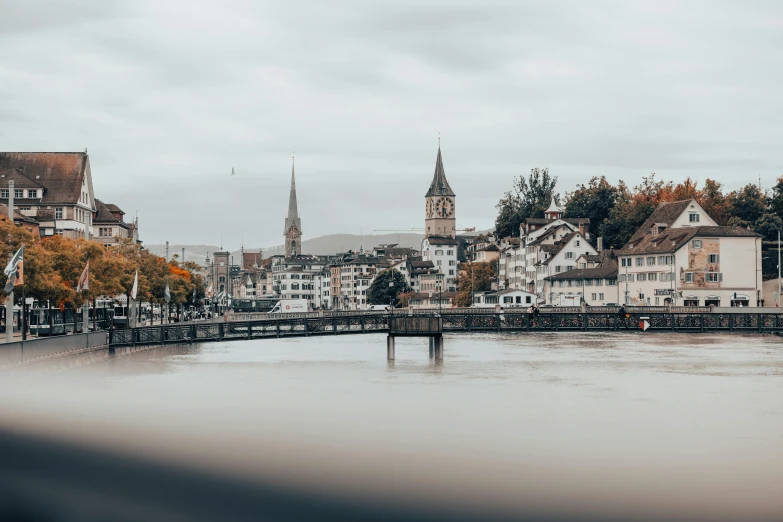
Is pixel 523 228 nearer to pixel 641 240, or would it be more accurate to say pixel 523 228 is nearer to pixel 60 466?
pixel 641 240

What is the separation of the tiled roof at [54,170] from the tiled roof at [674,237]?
6415 cm

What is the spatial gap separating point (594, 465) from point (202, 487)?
35.7ft

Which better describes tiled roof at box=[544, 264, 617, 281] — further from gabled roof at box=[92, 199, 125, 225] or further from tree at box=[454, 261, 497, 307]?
gabled roof at box=[92, 199, 125, 225]

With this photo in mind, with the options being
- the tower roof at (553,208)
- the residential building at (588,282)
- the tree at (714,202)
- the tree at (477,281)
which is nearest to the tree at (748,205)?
the tree at (714,202)

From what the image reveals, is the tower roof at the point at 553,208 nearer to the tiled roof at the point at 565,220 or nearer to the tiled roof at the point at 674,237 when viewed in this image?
the tiled roof at the point at 565,220

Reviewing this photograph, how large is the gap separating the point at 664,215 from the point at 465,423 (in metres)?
107

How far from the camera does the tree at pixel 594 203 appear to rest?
176m

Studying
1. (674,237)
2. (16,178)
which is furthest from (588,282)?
(16,178)

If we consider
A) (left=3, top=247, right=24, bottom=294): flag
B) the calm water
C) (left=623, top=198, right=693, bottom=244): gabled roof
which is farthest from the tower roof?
(left=3, top=247, right=24, bottom=294): flag

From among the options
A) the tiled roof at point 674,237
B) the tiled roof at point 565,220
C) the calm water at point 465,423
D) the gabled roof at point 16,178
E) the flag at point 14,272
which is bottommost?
the calm water at point 465,423

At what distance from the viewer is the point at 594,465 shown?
32.3 meters

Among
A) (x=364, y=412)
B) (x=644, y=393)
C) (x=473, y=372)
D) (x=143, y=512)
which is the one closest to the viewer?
(x=143, y=512)

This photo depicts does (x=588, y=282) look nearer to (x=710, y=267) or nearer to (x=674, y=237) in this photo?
(x=674, y=237)

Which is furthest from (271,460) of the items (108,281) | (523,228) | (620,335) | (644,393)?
(523,228)
